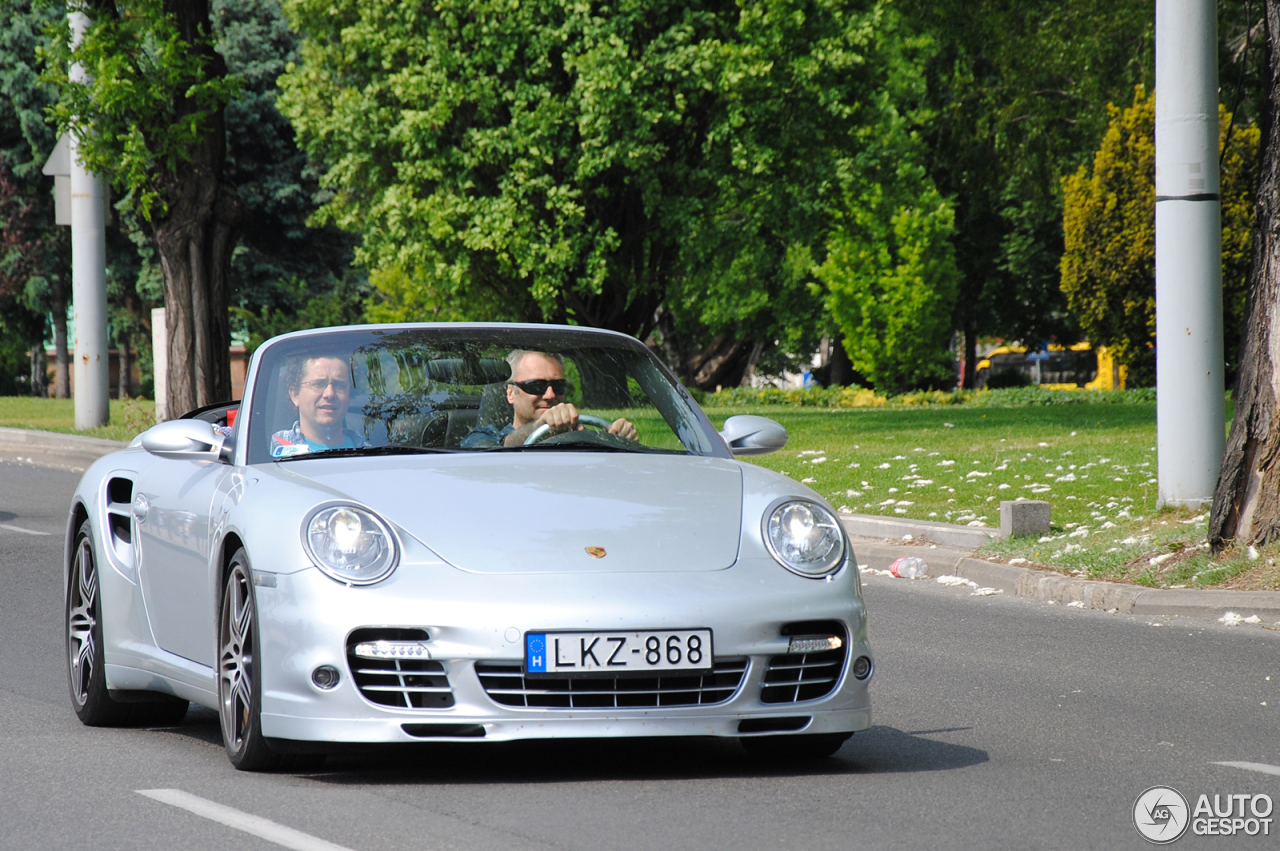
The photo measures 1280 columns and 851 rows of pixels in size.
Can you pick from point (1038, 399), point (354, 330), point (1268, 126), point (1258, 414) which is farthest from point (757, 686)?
point (1038, 399)

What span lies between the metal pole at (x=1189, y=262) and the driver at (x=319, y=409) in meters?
7.68

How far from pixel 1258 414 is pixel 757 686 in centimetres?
612

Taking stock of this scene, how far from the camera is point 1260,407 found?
33.7 feet

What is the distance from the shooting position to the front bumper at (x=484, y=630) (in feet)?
16.2

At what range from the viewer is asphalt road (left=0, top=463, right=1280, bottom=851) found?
460 centimetres

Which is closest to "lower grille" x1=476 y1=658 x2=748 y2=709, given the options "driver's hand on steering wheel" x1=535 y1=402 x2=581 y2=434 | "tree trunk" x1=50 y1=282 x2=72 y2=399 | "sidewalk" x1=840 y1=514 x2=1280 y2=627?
"driver's hand on steering wheel" x1=535 y1=402 x2=581 y2=434

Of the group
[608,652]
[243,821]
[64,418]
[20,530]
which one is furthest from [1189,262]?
[64,418]

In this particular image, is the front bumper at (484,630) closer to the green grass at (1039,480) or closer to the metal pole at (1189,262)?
the green grass at (1039,480)

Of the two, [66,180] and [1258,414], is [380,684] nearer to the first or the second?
[1258,414]

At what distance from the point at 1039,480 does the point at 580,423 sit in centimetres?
1041

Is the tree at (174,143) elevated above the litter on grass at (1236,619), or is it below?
above

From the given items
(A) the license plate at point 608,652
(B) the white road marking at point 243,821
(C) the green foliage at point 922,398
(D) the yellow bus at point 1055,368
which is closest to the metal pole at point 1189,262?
(A) the license plate at point 608,652

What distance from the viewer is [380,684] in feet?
16.5

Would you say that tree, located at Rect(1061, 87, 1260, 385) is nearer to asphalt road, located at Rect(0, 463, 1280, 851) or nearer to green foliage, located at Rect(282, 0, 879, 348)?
green foliage, located at Rect(282, 0, 879, 348)
